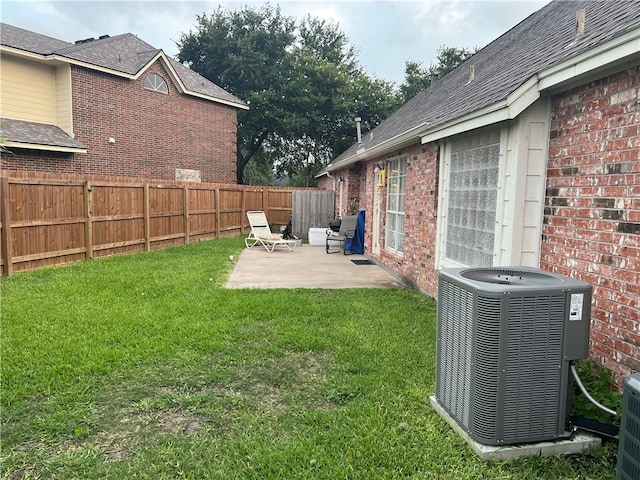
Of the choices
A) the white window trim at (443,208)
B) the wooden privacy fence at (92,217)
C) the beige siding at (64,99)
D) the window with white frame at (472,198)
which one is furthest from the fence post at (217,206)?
the window with white frame at (472,198)

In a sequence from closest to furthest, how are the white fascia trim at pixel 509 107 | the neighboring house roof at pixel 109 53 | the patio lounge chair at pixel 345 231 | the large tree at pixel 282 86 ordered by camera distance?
the white fascia trim at pixel 509 107 → the patio lounge chair at pixel 345 231 → the neighboring house roof at pixel 109 53 → the large tree at pixel 282 86

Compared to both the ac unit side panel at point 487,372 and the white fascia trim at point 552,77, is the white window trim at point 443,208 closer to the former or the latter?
the white fascia trim at point 552,77

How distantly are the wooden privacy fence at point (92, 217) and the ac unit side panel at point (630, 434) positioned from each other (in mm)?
8964

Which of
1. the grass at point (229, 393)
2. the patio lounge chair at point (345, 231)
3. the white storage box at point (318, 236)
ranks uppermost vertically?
the patio lounge chair at point (345, 231)

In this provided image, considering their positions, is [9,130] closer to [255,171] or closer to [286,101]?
[286,101]

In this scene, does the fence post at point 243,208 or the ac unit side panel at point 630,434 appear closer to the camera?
the ac unit side panel at point 630,434

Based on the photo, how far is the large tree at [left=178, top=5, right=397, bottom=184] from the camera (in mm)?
27562

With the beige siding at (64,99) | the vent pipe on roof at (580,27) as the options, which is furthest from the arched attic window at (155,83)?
the vent pipe on roof at (580,27)

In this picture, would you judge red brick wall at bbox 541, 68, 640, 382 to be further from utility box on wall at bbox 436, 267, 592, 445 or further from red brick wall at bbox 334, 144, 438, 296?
red brick wall at bbox 334, 144, 438, 296

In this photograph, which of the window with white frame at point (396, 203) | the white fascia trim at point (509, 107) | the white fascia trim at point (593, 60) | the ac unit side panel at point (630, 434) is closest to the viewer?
the ac unit side panel at point (630, 434)

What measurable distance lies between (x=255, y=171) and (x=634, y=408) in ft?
132

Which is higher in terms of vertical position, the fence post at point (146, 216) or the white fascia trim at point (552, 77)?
the white fascia trim at point (552, 77)

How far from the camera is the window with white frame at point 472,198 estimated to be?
4648mm

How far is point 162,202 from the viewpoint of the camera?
12156 millimetres
